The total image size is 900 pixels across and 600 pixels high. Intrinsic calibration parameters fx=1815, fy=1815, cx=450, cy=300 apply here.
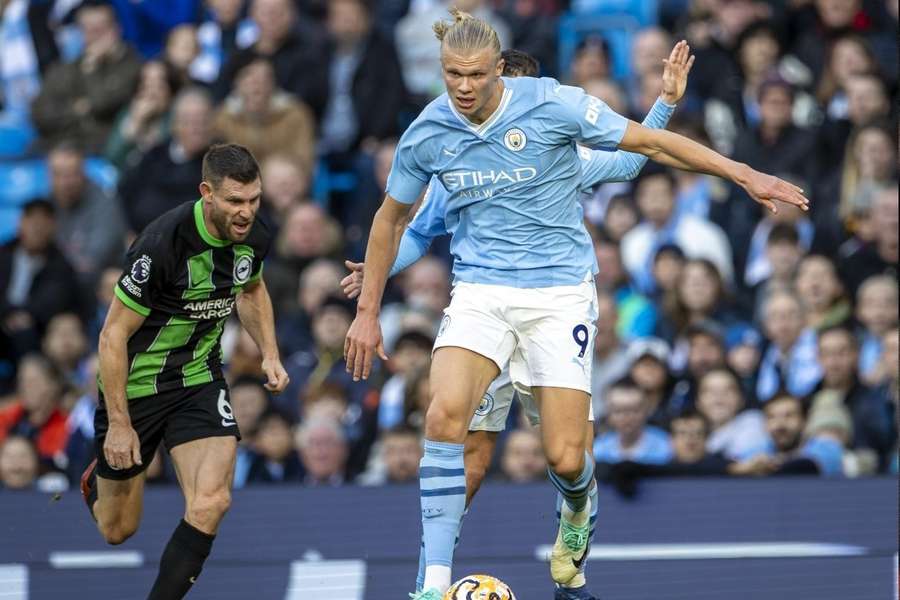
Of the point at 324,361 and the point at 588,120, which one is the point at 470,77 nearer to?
the point at 588,120

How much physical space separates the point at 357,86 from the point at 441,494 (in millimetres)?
7508

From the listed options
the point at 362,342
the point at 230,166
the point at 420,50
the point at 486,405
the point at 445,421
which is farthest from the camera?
the point at 420,50

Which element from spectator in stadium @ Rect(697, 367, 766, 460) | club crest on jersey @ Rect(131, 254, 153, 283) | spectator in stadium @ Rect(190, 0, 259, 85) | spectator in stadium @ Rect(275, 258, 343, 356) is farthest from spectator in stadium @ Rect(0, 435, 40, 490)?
spectator in stadium @ Rect(697, 367, 766, 460)

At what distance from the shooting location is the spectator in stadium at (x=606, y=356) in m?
12.4

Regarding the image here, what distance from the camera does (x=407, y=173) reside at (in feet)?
26.5

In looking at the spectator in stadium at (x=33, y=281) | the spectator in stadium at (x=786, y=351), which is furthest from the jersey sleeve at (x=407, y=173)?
the spectator in stadium at (x=33, y=281)

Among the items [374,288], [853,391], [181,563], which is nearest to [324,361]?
[853,391]

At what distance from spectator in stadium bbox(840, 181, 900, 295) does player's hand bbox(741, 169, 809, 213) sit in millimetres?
4998

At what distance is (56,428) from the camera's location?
13234mm

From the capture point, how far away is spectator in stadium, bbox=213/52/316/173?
1473 centimetres

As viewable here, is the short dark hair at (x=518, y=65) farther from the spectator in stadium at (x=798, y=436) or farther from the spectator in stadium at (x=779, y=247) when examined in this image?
the spectator in stadium at (x=779, y=247)

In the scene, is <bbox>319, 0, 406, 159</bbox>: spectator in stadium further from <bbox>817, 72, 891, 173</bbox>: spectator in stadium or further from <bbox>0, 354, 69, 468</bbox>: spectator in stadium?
<bbox>817, 72, 891, 173</bbox>: spectator in stadium

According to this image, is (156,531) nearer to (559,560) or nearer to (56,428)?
(56,428)

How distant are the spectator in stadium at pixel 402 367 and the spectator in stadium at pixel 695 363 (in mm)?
1706
